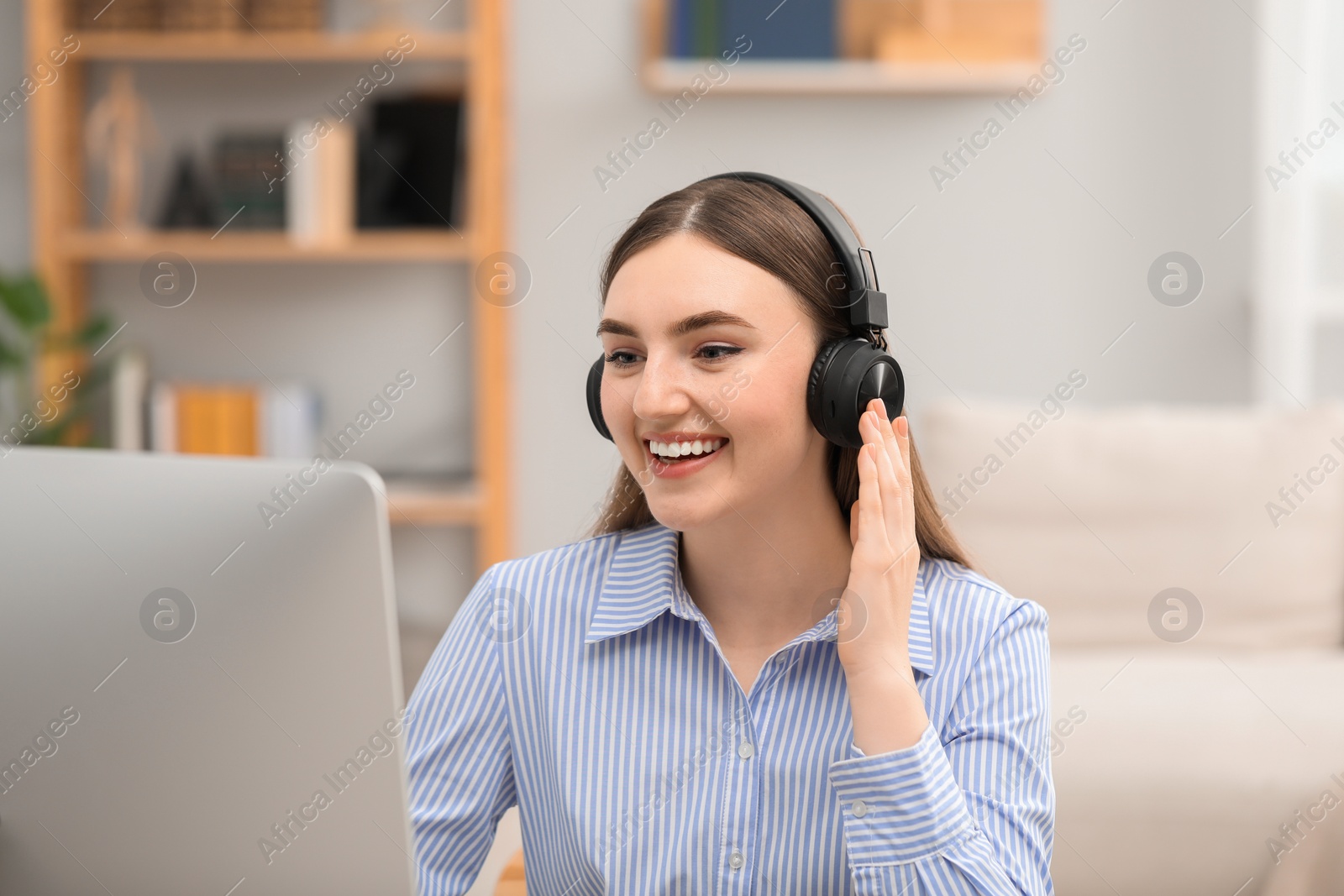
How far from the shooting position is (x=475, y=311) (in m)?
3.08

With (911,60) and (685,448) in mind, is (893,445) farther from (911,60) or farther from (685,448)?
(911,60)

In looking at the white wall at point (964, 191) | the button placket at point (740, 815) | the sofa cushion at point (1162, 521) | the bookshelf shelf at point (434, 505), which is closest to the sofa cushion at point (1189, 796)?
the sofa cushion at point (1162, 521)

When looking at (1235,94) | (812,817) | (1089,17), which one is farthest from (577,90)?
(812,817)

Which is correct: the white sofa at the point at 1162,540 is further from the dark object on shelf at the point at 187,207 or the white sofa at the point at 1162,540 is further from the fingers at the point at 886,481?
the dark object on shelf at the point at 187,207

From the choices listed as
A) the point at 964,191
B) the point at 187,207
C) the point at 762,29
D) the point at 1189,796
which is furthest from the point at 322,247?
the point at 1189,796

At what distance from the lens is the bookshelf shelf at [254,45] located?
280cm

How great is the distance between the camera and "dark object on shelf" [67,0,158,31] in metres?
2.84

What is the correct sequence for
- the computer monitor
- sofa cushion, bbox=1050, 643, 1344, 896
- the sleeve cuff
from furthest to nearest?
sofa cushion, bbox=1050, 643, 1344, 896
the sleeve cuff
the computer monitor

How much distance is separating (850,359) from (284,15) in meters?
2.32

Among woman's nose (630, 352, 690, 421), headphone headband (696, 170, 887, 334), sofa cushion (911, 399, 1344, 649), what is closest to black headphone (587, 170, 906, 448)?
headphone headband (696, 170, 887, 334)

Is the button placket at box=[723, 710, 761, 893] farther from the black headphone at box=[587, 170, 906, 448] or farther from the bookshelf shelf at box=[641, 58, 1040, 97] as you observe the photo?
the bookshelf shelf at box=[641, 58, 1040, 97]

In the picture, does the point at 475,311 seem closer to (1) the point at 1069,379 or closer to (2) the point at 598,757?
(1) the point at 1069,379

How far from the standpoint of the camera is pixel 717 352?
42.1 inches

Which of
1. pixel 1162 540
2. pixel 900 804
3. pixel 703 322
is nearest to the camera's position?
pixel 900 804
